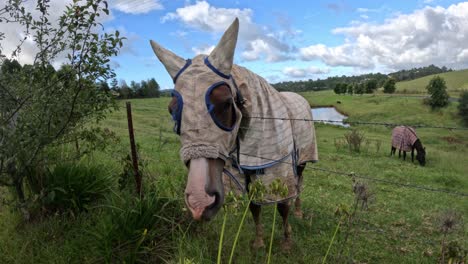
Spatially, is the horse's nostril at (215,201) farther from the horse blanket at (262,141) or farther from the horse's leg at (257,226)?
the horse's leg at (257,226)

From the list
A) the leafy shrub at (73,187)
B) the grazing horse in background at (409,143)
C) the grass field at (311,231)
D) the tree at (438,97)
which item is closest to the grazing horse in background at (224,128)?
the grass field at (311,231)

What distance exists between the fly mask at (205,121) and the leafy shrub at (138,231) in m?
1.27

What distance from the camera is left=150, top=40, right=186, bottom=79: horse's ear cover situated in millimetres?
2381

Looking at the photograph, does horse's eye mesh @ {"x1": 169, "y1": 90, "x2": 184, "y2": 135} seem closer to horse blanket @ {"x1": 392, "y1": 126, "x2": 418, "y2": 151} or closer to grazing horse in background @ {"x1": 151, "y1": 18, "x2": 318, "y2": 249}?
grazing horse in background @ {"x1": 151, "y1": 18, "x2": 318, "y2": 249}

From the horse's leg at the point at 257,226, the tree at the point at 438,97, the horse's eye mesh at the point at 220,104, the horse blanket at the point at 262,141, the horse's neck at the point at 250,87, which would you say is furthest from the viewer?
the tree at the point at 438,97

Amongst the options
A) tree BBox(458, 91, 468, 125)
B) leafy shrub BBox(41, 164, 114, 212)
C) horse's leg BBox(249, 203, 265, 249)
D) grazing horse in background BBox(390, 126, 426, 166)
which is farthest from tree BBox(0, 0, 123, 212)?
tree BBox(458, 91, 468, 125)

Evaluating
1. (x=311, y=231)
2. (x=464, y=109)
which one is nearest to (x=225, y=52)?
Result: (x=311, y=231)

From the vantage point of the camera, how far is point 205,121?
2.02 m

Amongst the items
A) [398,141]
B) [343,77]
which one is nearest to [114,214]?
[398,141]

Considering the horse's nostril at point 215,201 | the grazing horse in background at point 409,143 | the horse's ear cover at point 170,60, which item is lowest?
the grazing horse in background at point 409,143

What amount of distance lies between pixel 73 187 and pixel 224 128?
8.48 ft

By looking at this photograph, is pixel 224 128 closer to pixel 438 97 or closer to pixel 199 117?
pixel 199 117

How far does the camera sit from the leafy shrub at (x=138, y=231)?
297 cm

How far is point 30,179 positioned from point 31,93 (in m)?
1.17
